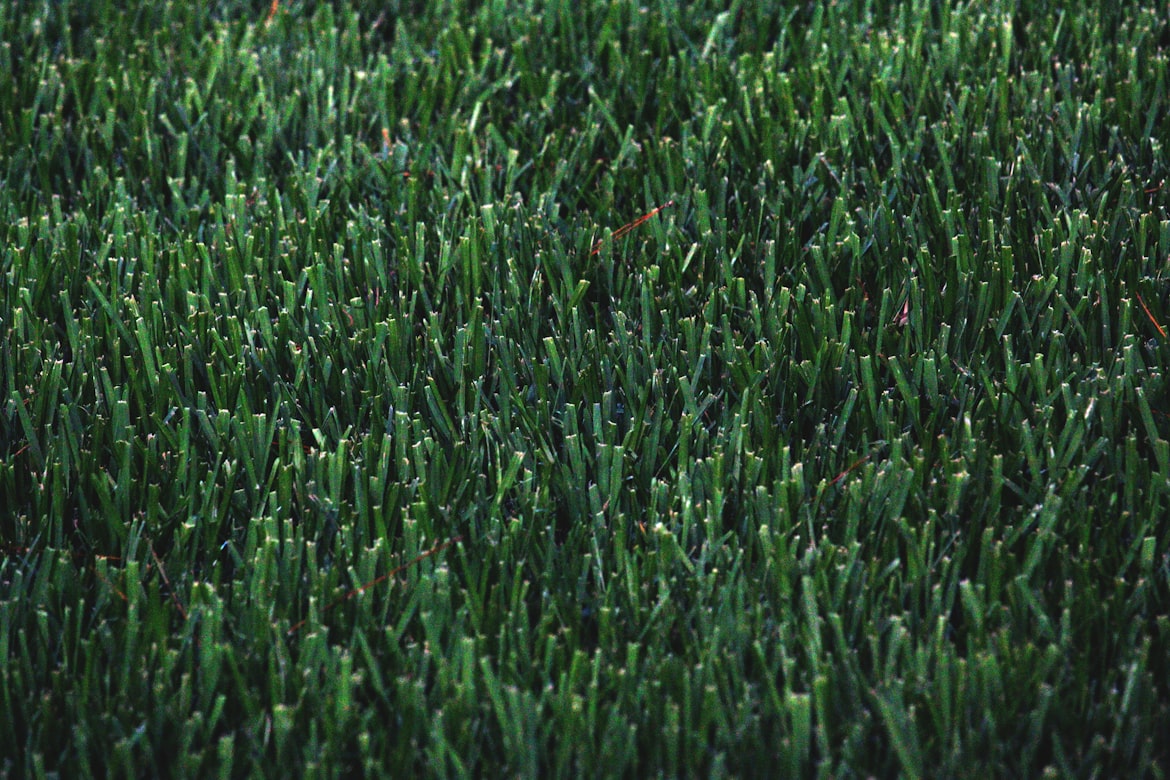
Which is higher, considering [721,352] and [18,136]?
[18,136]

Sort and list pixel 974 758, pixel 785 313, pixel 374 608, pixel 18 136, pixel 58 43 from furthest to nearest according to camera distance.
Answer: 1. pixel 58 43
2. pixel 18 136
3. pixel 785 313
4. pixel 374 608
5. pixel 974 758

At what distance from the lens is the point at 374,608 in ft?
6.39

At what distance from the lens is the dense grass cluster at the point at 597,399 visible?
5.79 feet

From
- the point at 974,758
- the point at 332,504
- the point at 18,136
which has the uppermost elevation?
the point at 18,136

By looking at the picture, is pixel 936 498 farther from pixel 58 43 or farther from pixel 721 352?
pixel 58 43

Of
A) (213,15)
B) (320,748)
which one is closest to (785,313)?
(320,748)

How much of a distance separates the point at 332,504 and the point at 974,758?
101 cm

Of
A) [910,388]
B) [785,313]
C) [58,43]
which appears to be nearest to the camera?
[910,388]

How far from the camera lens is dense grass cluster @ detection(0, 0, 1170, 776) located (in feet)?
5.79

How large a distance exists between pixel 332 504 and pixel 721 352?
29.1 inches

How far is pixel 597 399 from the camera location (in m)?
2.30

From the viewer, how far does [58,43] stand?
3.71m

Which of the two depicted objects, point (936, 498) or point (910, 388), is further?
point (910, 388)

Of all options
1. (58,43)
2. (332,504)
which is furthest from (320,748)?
(58,43)
